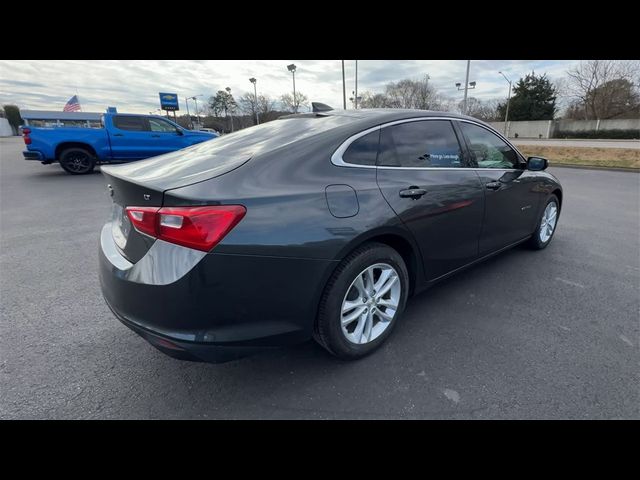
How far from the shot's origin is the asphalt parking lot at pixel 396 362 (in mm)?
1928

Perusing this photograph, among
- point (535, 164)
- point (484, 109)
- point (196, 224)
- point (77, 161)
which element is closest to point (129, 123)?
point (77, 161)

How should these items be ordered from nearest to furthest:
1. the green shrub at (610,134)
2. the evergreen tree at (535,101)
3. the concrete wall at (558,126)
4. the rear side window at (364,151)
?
the rear side window at (364,151) < the green shrub at (610,134) < the concrete wall at (558,126) < the evergreen tree at (535,101)

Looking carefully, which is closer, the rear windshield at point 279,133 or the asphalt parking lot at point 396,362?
the asphalt parking lot at point 396,362

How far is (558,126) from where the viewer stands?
42.4m

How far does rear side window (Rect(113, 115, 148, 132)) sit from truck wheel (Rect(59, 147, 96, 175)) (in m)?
1.27

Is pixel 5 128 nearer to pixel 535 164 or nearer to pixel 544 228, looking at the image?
pixel 535 164

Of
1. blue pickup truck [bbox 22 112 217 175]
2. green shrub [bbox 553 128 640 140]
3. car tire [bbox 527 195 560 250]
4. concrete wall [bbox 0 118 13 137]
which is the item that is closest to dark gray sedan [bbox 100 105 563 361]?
car tire [bbox 527 195 560 250]

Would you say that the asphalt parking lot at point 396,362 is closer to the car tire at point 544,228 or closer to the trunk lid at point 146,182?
the car tire at point 544,228

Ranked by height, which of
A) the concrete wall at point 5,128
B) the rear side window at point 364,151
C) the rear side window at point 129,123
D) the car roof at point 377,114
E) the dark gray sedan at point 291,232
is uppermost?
the concrete wall at point 5,128

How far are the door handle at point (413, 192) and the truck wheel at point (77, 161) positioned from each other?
1130 cm

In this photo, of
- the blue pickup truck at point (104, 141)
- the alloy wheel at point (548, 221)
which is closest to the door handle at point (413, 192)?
the alloy wheel at point (548, 221)

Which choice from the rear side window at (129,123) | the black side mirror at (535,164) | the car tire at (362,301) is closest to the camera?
the car tire at (362,301)

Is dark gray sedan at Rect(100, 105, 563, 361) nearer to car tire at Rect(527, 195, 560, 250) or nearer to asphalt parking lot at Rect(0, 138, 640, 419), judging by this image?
asphalt parking lot at Rect(0, 138, 640, 419)

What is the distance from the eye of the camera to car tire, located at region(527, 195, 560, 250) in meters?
4.10
